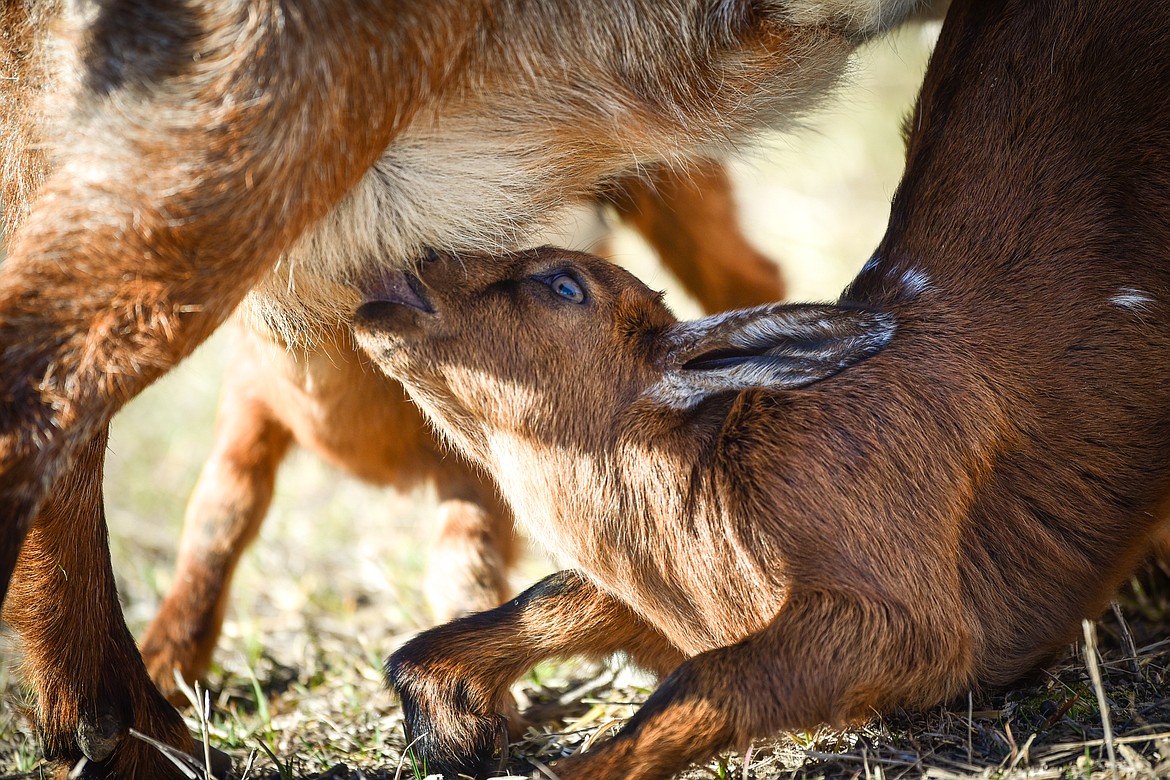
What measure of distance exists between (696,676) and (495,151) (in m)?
1.35

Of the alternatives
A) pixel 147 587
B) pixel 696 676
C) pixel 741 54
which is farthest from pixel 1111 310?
pixel 147 587

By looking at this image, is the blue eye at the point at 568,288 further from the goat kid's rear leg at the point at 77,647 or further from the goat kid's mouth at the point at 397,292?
the goat kid's rear leg at the point at 77,647

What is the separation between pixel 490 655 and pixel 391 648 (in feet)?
4.08

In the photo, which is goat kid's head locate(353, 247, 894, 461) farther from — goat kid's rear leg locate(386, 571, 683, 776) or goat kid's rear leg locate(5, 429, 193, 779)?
goat kid's rear leg locate(5, 429, 193, 779)

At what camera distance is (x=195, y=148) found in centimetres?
226

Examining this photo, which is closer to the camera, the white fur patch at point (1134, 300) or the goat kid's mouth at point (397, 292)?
the goat kid's mouth at point (397, 292)

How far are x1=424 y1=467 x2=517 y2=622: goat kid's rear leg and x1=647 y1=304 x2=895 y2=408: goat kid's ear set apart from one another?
129 cm

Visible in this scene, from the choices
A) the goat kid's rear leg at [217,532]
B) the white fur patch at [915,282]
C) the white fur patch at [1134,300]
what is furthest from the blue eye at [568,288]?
the goat kid's rear leg at [217,532]

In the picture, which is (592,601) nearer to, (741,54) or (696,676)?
(696,676)

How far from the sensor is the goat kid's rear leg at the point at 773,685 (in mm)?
2246

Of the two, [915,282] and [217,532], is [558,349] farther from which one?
[217,532]

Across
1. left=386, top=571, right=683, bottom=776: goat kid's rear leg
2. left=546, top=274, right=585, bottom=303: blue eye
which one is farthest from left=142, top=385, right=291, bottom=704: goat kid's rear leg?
left=546, top=274, right=585, bottom=303: blue eye

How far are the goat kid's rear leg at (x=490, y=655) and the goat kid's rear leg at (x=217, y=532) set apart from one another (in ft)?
3.92

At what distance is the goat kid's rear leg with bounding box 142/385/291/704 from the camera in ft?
12.1
